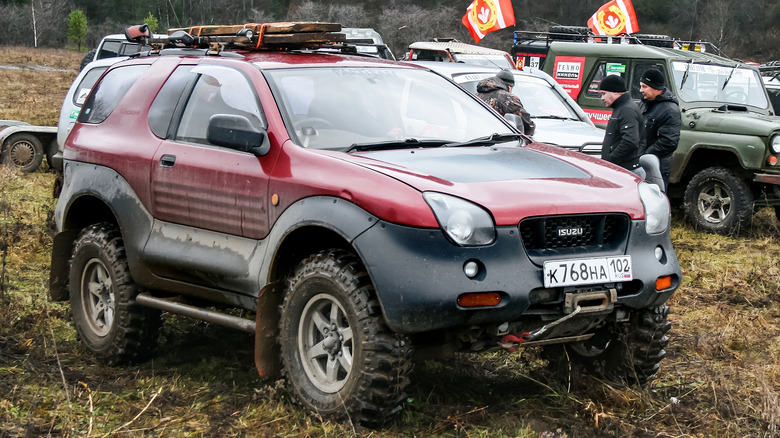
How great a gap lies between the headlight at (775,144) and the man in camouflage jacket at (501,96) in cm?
291

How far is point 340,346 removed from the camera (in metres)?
4.44

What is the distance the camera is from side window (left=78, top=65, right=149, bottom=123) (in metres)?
5.94

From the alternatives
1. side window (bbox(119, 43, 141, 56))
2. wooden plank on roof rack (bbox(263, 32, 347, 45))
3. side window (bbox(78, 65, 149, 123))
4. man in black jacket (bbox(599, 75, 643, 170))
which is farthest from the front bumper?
side window (bbox(119, 43, 141, 56))

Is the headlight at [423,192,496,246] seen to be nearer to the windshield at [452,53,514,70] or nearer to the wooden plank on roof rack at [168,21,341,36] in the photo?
the wooden plank on roof rack at [168,21,341,36]

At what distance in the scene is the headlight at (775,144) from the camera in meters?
10.5

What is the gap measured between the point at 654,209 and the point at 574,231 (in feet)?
1.71

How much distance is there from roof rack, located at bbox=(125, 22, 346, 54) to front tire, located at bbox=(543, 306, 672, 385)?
2.39m

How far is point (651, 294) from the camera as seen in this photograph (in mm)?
4539

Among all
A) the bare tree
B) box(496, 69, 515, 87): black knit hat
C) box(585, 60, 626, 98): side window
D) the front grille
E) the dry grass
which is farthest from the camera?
the bare tree

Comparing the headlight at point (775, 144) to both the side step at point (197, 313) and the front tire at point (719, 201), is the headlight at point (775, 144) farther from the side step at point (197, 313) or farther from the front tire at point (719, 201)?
the side step at point (197, 313)

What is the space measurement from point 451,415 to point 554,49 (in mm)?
9519

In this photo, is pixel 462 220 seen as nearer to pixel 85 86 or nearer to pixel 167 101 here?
pixel 167 101

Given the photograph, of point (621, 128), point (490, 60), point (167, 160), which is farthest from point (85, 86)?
point (490, 60)

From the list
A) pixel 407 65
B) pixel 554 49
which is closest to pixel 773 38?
pixel 554 49
